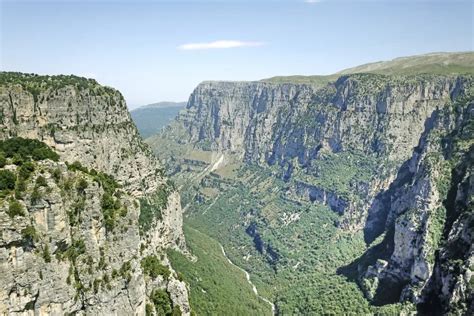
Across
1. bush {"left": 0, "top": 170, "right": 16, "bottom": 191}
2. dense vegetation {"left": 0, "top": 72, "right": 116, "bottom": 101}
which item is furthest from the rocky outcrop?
bush {"left": 0, "top": 170, "right": 16, "bottom": 191}

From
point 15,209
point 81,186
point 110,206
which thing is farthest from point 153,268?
point 15,209

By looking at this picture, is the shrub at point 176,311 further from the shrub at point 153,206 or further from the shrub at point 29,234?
the shrub at point 153,206

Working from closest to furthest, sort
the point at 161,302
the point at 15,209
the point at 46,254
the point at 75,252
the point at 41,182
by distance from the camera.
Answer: the point at 15,209 → the point at 46,254 → the point at 41,182 → the point at 75,252 → the point at 161,302

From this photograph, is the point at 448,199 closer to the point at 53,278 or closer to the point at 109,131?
the point at 109,131

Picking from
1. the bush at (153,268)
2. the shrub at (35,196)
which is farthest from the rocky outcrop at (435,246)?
the shrub at (35,196)

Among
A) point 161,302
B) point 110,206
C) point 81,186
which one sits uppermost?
point 81,186

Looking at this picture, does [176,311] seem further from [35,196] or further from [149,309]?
[35,196]

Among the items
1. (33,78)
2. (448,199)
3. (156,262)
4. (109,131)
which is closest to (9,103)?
(33,78)
